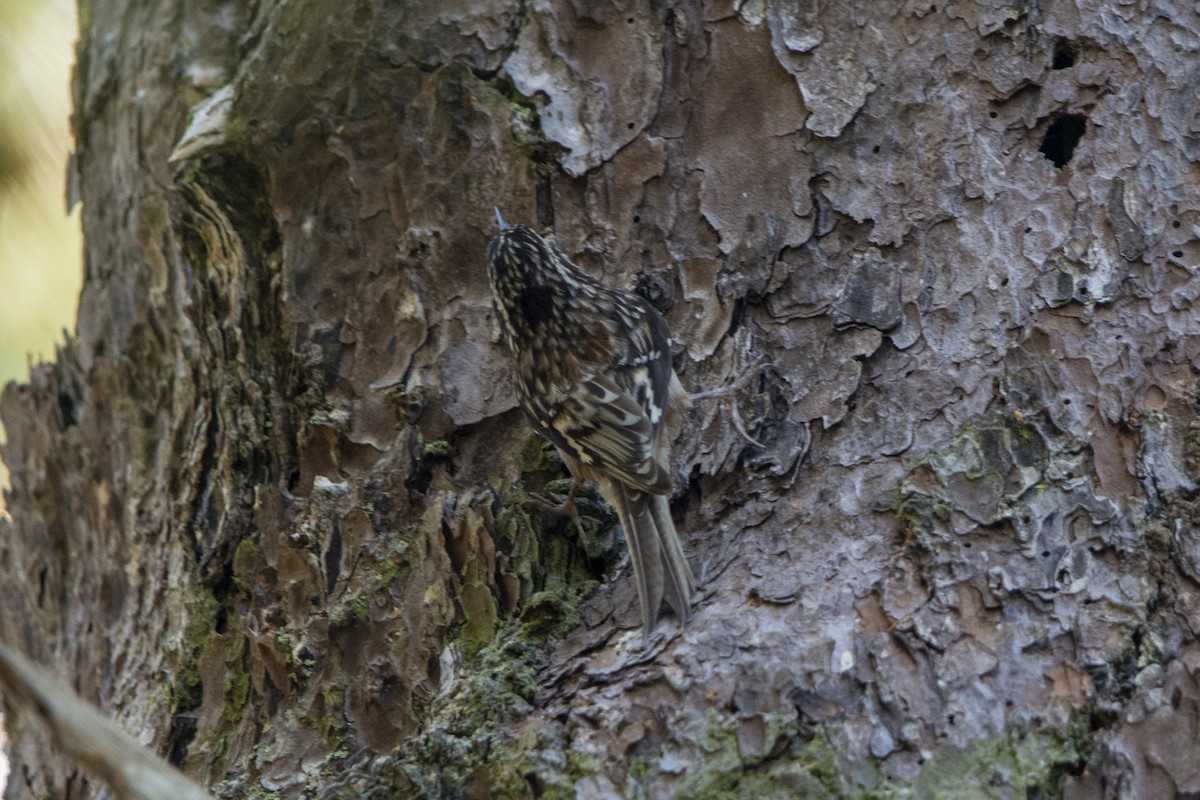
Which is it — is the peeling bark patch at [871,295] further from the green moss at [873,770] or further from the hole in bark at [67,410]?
the hole in bark at [67,410]

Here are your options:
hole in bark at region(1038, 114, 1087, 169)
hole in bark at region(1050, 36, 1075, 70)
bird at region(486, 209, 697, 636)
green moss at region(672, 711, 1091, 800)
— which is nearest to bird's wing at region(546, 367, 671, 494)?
bird at region(486, 209, 697, 636)

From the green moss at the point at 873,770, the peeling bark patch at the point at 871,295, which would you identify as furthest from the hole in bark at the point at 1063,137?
the green moss at the point at 873,770

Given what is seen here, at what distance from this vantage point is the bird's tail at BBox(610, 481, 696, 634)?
2.14m

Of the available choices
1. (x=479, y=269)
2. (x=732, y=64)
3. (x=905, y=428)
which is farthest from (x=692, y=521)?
(x=732, y=64)

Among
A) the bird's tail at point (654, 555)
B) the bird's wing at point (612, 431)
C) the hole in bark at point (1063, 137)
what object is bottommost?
the bird's tail at point (654, 555)

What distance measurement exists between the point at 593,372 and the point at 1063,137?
1.25 m

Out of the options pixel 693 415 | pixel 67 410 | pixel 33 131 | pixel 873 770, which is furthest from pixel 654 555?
pixel 33 131

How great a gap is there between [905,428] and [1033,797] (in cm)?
72

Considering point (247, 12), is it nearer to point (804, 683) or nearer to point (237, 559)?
point (237, 559)

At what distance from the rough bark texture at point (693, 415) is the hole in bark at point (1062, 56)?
0.01 m

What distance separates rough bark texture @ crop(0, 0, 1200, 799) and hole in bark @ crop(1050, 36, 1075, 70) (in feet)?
0.04

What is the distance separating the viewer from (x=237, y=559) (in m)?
2.74

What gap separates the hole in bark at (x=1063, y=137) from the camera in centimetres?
248

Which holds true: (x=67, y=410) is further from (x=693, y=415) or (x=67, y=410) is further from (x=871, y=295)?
(x=871, y=295)
